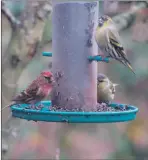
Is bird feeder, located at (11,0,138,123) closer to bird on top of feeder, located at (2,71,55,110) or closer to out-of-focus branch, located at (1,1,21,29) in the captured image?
bird on top of feeder, located at (2,71,55,110)

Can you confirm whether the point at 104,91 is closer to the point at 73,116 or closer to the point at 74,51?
the point at 74,51

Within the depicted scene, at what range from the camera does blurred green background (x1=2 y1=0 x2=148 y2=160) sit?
511 cm

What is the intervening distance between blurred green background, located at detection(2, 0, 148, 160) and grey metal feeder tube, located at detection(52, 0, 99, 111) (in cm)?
132

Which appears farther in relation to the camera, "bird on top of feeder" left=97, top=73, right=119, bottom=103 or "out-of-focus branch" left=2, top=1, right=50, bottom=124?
"out-of-focus branch" left=2, top=1, right=50, bottom=124

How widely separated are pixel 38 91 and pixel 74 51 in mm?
296

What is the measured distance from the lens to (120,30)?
5.37 metres

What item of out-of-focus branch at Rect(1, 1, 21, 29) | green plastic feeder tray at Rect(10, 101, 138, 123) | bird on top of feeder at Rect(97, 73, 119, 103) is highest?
out-of-focus branch at Rect(1, 1, 21, 29)

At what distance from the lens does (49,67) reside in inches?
202

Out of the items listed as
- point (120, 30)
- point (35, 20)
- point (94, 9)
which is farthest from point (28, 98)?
point (120, 30)

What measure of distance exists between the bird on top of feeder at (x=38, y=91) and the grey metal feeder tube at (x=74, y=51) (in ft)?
0.36

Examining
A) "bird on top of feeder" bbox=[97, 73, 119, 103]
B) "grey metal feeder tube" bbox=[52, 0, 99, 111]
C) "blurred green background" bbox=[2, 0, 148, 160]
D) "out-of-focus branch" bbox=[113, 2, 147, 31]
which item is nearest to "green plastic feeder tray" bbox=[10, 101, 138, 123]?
"grey metal feeder tube" bbox=[52, 0, 99, 111]

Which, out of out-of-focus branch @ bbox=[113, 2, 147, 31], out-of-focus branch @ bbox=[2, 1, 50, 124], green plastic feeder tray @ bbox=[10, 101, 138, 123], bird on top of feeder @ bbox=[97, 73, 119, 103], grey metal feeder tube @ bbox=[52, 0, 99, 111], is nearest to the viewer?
green plastic feeder tray @ bbox=[10, 101, 138, 123]

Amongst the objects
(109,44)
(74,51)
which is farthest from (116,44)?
(74,51)

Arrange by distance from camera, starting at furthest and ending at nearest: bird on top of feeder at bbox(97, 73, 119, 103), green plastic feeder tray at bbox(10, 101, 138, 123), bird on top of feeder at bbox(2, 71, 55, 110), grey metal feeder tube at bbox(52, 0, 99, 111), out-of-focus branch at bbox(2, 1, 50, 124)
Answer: out-of-focus branch at bbox(2, 1, 50, 124)
bird on top of feeder at bbox(97, 73, 119, 103)
grey metal feeder tube at bbox(52, 0, 99, 111)
bird on top of feeder at bbox(2, 71, 55, 110)
green plastic feeder tray at bbox(10, 101, 138, 123)
